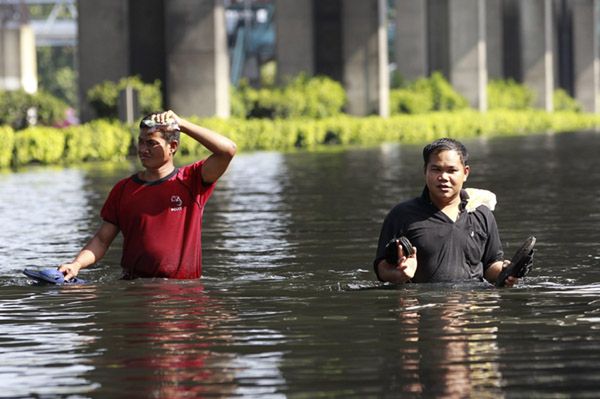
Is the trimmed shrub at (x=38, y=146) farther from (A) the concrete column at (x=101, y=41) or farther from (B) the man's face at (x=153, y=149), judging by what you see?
(B) the man's face at (x=153, y=149)

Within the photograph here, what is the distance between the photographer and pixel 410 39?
2638 inches

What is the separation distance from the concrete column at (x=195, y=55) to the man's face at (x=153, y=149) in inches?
1358

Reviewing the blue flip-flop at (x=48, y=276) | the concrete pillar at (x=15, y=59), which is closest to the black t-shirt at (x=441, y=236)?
the blue flip-flop at (x=48, y=276)

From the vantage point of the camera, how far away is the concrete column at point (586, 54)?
9762cm

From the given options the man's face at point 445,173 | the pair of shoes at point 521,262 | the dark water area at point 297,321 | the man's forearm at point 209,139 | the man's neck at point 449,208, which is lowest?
the dark water area at point 297,321

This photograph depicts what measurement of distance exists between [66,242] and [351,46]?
42.6 m

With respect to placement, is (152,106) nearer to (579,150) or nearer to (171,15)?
(171,15)

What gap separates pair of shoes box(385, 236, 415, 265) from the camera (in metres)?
10.0

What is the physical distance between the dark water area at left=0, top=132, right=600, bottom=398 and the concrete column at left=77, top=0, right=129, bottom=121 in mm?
26209

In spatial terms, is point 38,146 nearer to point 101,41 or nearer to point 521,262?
point 101,41

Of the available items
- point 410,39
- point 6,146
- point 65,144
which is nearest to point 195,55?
point 65,144

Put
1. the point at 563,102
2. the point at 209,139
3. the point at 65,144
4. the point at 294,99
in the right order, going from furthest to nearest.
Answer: the point at 563,102 → the point at 294,99 → the point at 65,144 → the point at 209,139

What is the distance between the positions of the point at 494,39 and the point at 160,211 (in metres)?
73.2

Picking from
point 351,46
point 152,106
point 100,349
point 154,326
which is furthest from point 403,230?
point 351,46
